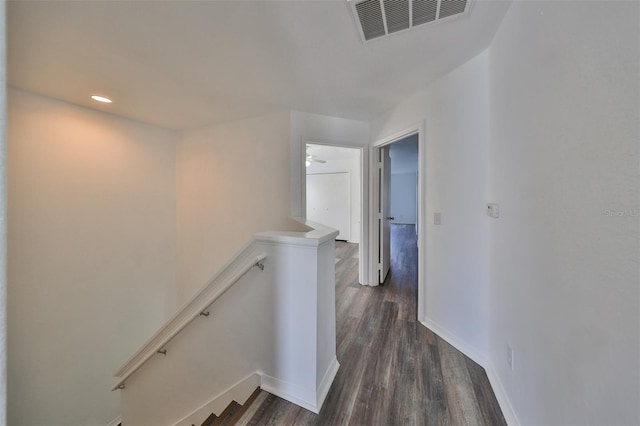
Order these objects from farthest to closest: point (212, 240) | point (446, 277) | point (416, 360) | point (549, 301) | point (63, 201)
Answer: point (212, 240), point (63, 201), point (446, 277), point (416, 360), point (549, 301)

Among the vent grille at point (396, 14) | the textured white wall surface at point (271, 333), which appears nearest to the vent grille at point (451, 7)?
the vent grille at point (396, 14)

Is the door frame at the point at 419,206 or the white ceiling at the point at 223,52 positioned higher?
the white ceiling at the point at 223,52

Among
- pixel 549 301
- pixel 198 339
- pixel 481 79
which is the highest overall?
pixel 481 79

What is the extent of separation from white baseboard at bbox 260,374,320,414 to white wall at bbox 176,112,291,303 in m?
1.55

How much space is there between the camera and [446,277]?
1.96 metres

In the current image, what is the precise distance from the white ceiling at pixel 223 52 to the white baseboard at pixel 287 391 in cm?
225

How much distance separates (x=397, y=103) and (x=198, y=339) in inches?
116

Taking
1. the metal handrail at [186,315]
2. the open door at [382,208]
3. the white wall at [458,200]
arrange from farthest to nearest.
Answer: the open door at [382,208] → the white wall at [458,200] → the metal handrail at [186,315]

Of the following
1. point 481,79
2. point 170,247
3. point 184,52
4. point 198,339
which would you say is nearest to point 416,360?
point 198,339

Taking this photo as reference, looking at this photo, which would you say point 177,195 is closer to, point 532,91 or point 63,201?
point 63,201

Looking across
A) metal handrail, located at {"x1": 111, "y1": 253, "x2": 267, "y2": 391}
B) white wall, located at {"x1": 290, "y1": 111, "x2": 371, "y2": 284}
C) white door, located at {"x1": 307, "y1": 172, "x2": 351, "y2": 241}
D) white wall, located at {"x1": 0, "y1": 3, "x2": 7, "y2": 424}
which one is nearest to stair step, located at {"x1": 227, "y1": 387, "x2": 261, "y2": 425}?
metal handrail, located at {"x1": 111, "y1": 253, "x2": 267, "y2": 391}

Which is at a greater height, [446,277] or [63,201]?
[63,201]

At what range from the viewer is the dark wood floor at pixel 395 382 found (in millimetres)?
1248

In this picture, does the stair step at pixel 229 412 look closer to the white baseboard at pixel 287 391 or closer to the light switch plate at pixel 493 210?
the white baseboard at pixel 287 391
